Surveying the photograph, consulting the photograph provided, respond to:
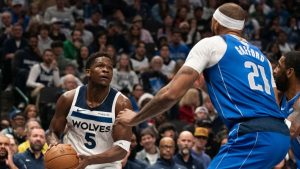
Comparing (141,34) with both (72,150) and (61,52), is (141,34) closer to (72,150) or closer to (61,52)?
(61,52)

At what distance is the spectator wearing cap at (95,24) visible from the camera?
17.3 meters

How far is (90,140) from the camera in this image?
773 centimetres

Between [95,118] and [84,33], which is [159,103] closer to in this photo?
[95,118]

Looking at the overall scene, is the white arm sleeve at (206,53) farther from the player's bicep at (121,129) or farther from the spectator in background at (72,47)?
the spectator in background at (72,47)

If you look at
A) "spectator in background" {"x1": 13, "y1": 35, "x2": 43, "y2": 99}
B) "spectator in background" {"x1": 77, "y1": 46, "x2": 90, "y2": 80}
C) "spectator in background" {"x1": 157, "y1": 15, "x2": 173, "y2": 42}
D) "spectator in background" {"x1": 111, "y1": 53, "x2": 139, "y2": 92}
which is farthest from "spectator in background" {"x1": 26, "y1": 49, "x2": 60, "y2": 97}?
"spectator in background" {"x1": 157, "y1": 15, "x2": 173, "y2": 42}

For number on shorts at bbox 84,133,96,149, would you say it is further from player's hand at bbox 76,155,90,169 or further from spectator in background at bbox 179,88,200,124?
spectator in background at bbox 179,88,200,124

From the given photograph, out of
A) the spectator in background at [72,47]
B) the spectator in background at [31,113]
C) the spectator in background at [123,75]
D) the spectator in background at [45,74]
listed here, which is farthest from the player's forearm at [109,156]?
the spectator in background at [72,47]

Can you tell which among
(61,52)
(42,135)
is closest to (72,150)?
(42,135)

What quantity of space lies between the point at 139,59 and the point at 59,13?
2.45 m

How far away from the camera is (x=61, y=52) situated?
1527 cm

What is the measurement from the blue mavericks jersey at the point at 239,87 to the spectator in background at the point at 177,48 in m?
11.4

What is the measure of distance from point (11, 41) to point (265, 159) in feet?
34.4

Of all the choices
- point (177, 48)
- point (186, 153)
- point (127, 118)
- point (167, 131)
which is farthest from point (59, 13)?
point (127, 118)

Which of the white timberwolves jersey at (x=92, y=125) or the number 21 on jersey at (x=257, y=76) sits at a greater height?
the number 21 on jersey at (x=257, y=76)
